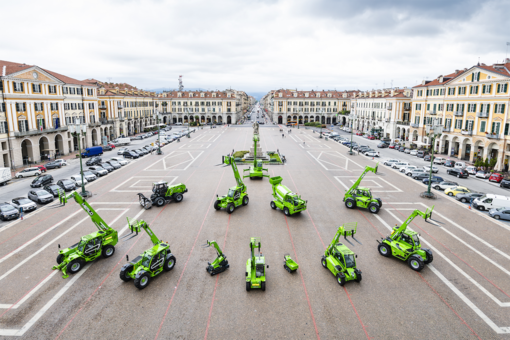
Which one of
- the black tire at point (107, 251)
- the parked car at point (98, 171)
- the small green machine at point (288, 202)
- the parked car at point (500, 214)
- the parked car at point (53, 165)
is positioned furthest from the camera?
the parked car at point (53, 165)

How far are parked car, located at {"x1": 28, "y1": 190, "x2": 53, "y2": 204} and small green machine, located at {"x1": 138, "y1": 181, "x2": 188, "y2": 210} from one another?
943cm

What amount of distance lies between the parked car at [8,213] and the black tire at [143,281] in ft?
58.1

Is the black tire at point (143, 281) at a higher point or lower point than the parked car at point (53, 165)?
lower

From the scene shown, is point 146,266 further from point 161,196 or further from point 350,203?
point 350,203

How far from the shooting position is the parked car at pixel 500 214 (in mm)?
26797

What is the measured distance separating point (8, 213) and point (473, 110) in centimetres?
6552

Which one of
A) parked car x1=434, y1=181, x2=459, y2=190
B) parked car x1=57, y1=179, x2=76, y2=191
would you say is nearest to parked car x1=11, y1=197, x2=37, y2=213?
parked car x1=57, y1=179, x2=76, y2=191

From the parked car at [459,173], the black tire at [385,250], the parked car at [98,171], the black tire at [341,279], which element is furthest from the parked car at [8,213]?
the parked car at [459,173]

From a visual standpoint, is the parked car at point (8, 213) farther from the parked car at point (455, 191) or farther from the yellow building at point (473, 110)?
the yellow building at point (473, 110)

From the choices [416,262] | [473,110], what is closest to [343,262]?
[416,262]

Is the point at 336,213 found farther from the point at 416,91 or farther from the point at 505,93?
the point at 416,91

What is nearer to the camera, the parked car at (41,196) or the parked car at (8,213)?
the parked car at (8,213)

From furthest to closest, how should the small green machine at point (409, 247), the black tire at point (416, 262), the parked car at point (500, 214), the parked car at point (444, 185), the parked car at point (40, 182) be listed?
the parked car at point (40, 182) < the parked car at point (444, 185) < the parked car at point (500, 214) < the small green machine at point (409, 247) < the black tire at point (416, 262)

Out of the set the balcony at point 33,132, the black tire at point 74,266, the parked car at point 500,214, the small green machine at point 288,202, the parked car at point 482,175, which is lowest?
the black tire at point 74,266
